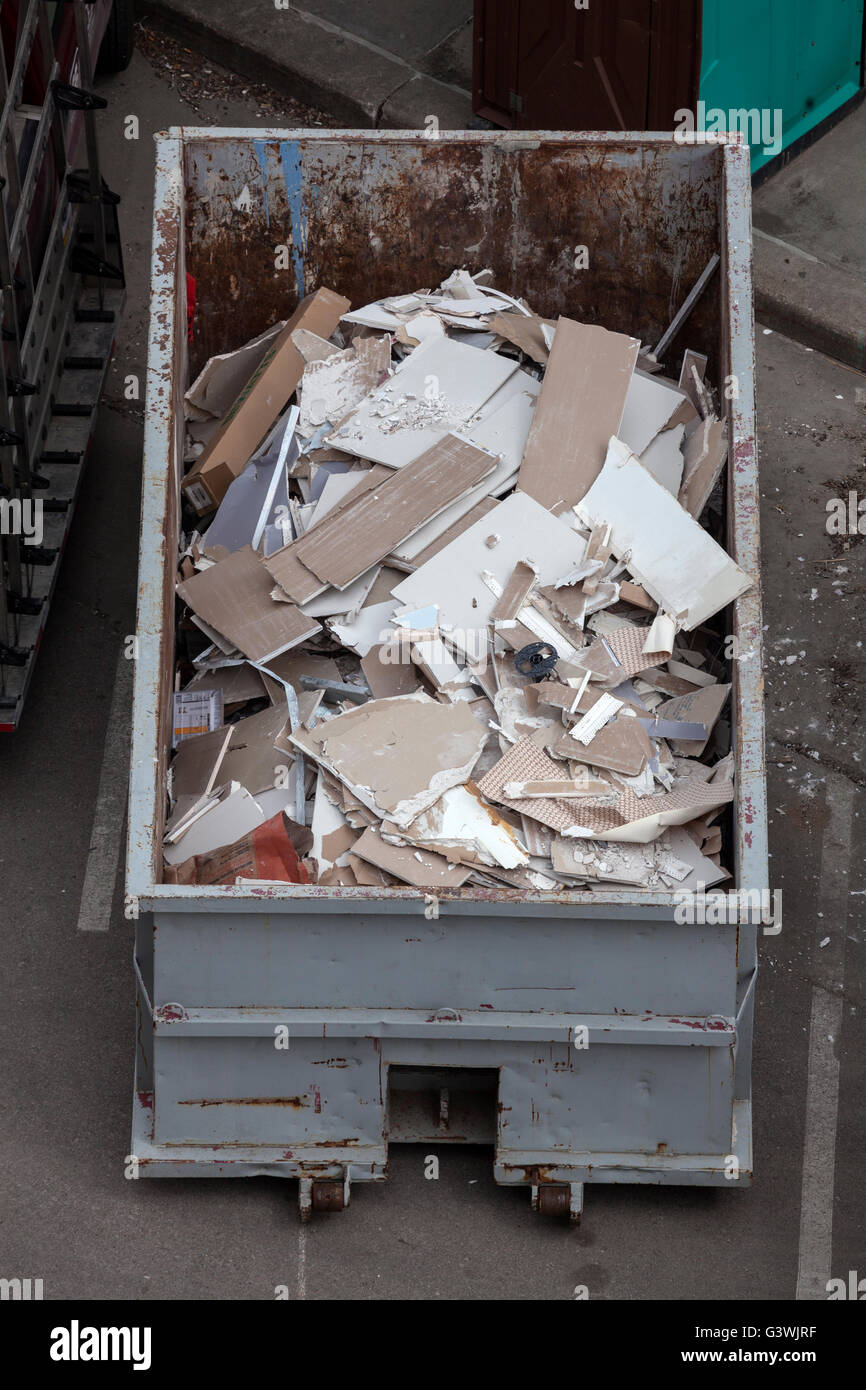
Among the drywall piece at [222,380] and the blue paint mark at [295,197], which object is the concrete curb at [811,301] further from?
the drywall piece at [222,380]

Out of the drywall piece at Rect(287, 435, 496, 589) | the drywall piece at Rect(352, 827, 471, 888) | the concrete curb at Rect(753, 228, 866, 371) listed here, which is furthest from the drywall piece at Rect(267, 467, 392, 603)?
the concrete curb at Rect(753, 228, 866, 371)

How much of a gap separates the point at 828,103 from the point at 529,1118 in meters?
5.95

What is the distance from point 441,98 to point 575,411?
384 centimetres

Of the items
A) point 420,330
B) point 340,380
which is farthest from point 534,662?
point 420,330

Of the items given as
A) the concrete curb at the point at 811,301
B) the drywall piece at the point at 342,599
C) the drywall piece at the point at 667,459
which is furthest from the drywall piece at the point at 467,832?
the concrete curb at the point at 811,301

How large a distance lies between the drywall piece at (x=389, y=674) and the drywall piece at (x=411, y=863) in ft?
2.05

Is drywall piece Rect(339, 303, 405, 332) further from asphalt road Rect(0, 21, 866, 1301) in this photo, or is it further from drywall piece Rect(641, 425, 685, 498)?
asphalt road Rect(0, 21, 866, 1301)

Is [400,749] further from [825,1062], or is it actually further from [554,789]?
[825,1062]

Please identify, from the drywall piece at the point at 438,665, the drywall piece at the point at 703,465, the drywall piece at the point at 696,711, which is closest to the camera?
the drywall piece at the point at 696,711

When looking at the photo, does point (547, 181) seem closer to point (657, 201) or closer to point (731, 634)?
point (657, 201)

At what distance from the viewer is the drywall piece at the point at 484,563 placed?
18.1 feet

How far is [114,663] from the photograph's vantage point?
6926 millimetres

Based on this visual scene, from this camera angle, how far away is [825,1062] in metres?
5.77

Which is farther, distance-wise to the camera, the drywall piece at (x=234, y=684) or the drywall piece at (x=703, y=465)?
the drywall piece at (x=703, y=465)
